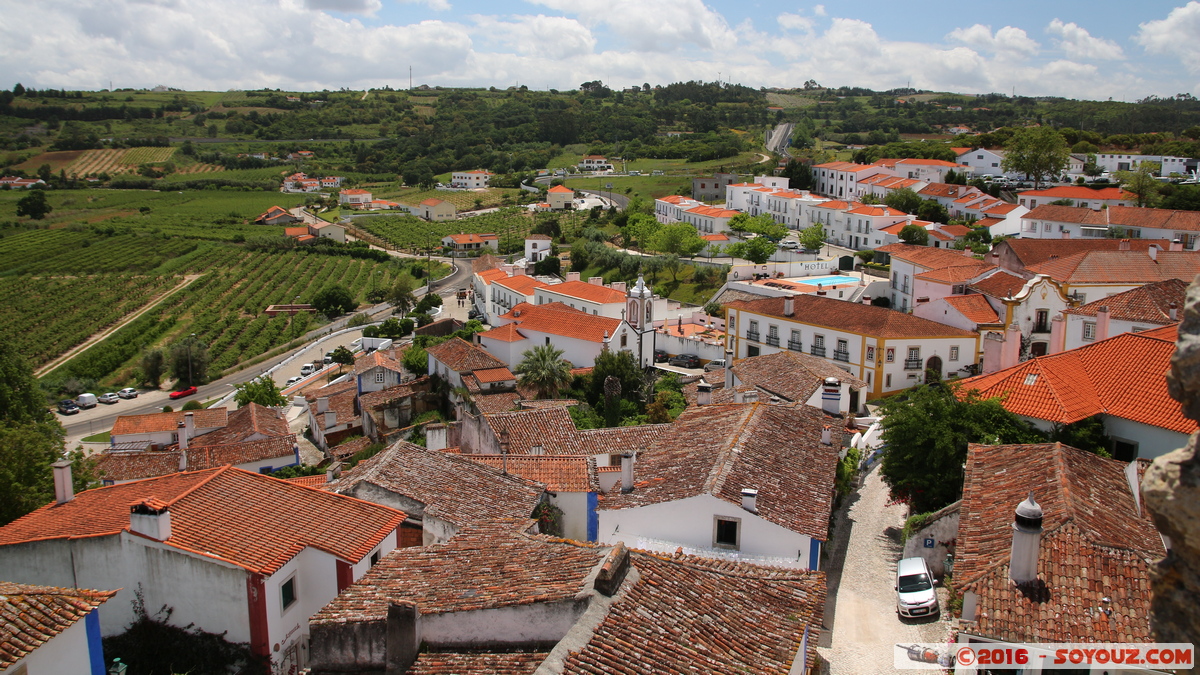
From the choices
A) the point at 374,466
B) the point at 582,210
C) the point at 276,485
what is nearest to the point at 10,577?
the point at 276,485

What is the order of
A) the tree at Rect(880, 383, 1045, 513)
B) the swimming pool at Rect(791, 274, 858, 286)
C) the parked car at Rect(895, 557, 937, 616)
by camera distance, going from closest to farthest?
1. the parked car at Rect(895, 557, 937, 616)
2. the tree at Rect(880, 383, 1045, 513)
3. the swimming pool at Rect(791, 274, 858, 286)

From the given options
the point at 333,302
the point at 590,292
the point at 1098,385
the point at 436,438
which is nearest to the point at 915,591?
the point at 1098,385

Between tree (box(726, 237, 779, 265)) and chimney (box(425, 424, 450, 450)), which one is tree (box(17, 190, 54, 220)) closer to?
tree (box(726, 237, 779, 265))

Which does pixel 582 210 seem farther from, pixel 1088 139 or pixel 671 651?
pixel 671 651

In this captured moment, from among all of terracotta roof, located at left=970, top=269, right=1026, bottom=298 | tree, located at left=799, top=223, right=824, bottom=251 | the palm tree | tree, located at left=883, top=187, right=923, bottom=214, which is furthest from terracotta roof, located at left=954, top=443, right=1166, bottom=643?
tree, located at left=883, top=187, right=923, bottom=214

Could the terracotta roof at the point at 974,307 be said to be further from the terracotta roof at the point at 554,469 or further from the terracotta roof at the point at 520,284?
the terracotta roof at the point at 554,469

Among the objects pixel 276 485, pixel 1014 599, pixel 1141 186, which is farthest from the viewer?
pixel 1141 186

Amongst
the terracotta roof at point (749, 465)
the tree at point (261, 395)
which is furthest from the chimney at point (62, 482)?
the tree at point (261, 395)
